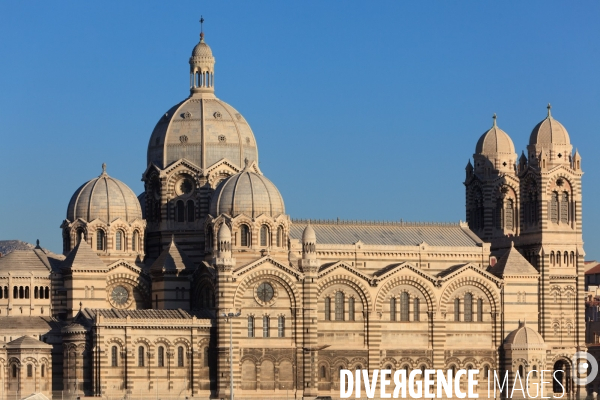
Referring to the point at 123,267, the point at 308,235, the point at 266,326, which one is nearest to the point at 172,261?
the point at 123,267

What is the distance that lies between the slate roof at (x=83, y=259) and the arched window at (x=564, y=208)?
32.4 m

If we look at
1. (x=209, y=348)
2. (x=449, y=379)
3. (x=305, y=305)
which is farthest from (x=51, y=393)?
(x=449, y=379)

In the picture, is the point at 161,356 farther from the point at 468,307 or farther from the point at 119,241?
the point at 468,307

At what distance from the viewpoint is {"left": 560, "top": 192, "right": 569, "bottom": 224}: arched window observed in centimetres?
12094

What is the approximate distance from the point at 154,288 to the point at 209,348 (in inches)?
282

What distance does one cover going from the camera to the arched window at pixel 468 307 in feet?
379

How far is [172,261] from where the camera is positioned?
11225cm

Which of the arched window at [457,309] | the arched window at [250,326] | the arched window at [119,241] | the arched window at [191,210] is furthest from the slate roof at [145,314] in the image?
the arched window at [457,309]

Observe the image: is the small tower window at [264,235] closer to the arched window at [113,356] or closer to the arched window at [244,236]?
the arched window at [244,236]

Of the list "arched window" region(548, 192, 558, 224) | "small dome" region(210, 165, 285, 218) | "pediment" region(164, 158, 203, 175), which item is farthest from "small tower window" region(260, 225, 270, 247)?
"arched window" region(548, 192, 558, 224)

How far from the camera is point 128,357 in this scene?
105062 millimetres

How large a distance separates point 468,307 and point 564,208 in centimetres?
1120

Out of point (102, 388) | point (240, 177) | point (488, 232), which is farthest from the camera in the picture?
point (488, 232)

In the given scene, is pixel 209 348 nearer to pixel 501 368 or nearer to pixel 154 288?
pixel 154 288
